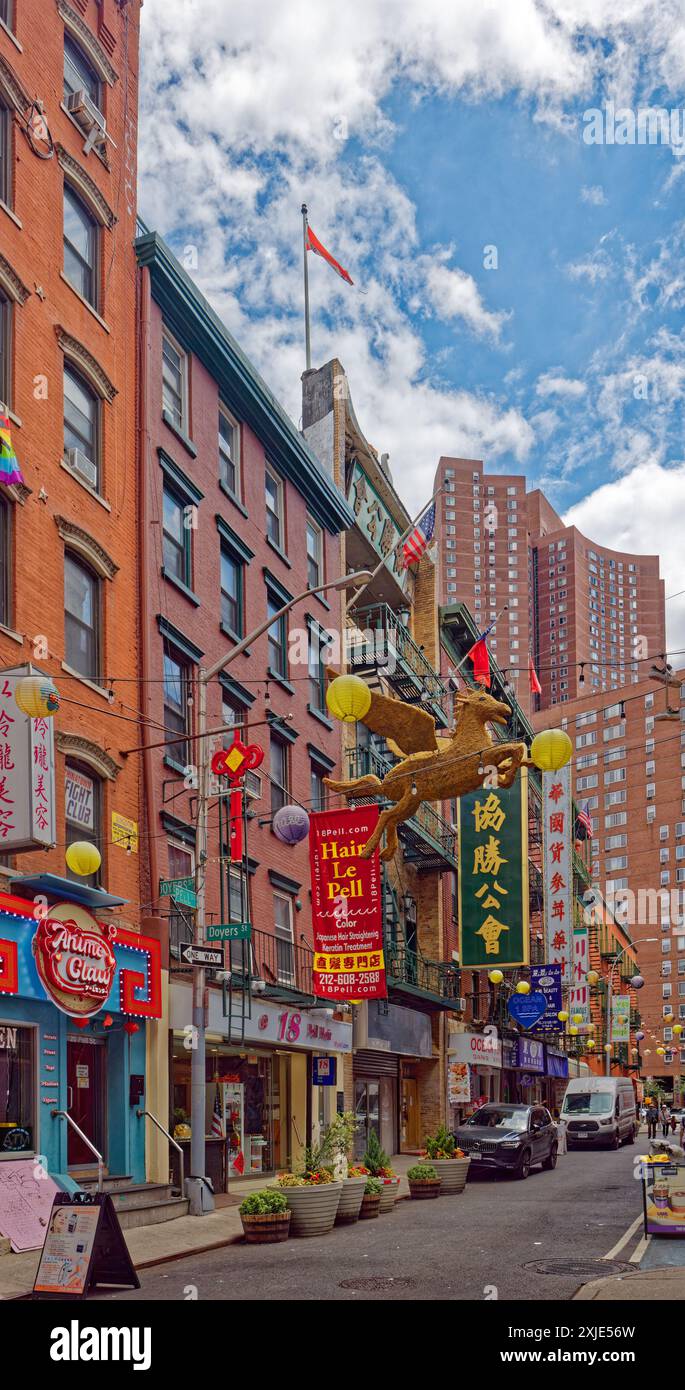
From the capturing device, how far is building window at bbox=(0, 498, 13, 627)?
18625 millimetres

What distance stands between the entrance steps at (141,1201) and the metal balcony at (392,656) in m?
18.0

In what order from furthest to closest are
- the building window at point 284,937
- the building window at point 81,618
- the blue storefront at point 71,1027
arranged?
the building window at point 284,937
the building window at point 81,618
the blue storefront at point 71,1027

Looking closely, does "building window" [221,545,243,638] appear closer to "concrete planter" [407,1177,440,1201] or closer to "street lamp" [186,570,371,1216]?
"street lamp" [186,570,371,1216]

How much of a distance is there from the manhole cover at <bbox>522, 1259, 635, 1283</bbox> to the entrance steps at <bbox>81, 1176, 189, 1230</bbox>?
19.6ft

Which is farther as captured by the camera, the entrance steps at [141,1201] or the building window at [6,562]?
the building window at [6,562]

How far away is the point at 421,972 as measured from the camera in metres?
41.7

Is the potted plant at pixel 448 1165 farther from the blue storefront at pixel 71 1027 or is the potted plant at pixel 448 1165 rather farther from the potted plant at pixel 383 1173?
the blue storefront at pixel 71 1027

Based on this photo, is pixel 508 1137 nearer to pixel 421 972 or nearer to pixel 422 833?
pixel 422 833

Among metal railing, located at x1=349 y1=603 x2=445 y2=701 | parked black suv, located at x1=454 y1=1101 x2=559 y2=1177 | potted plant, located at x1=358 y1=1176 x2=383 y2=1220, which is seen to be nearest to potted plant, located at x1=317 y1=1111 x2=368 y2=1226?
potted plant, located at x1=358 y1=1176 x2=383 y2=1220

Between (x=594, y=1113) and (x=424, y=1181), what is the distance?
24304 mm

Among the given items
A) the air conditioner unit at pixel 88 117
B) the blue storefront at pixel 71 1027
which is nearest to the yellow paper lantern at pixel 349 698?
the blue storefront at pixel 71 1027

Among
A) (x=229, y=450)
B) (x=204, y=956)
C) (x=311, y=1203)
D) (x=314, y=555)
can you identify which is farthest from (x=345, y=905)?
(x=314, y=555)

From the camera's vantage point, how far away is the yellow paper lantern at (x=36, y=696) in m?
14.3

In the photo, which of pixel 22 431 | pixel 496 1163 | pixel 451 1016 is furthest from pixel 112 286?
pixel 451 1016
